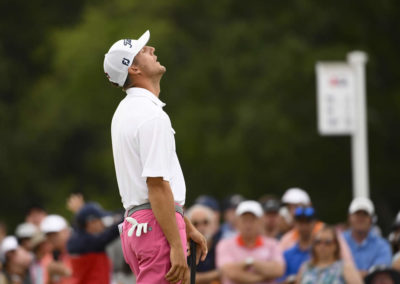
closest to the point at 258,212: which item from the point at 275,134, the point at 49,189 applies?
the point at 275,134

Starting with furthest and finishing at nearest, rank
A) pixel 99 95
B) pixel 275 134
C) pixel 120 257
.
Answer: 1. pixel 99 95
2. pixel 275 134
3. pixel 120 257

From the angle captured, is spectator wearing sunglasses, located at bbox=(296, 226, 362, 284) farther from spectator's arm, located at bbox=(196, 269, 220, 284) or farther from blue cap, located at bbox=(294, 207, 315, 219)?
spectator's arm, located at bbox=(196, 269, 220, 284)

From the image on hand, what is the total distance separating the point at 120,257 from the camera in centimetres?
1354

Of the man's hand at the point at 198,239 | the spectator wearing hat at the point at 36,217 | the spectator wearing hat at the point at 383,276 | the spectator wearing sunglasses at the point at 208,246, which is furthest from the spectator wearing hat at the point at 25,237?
the man's hand at the point at 198,239

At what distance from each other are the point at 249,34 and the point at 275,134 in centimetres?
288

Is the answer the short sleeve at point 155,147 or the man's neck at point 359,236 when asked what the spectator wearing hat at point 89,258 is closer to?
the man's neck at point 359,236

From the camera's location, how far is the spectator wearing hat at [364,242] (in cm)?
1166

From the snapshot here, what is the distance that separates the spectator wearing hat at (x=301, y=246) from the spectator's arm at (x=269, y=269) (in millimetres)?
366

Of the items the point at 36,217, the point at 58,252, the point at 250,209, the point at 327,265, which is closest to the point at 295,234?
the point at 250,209

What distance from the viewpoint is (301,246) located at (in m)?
12.1

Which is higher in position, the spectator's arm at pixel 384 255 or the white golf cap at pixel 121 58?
the white golf cap at pixel 121 58

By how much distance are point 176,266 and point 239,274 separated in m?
5.04

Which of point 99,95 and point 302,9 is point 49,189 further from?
point 302,9

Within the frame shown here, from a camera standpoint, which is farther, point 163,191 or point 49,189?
point 49,189
